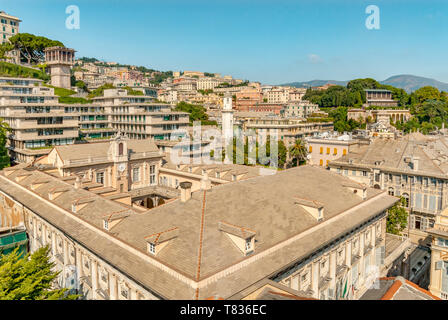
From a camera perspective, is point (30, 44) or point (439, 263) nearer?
point (439, 263)

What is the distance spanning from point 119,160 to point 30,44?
4257 inches

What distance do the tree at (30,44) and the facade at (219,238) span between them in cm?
11880

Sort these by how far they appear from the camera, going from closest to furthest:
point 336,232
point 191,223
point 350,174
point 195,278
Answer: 1. point 195,278
2. point 191,223
3. point 336,232
4. point 350,174

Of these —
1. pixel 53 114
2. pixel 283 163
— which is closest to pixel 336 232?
pixel 53 114

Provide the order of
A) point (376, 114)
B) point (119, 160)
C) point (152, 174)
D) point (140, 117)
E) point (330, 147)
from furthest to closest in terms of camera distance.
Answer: point (376, 114) → point (140, 117) → point (330, 147) → point (152, 174) → point (119, 160)

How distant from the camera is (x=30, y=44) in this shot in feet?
455

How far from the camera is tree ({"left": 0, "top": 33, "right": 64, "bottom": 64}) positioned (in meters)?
138

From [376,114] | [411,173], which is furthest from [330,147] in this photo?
[376,114]

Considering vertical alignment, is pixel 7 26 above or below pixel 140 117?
above

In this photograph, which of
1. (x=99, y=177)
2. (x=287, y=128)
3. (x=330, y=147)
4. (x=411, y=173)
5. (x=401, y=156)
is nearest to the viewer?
(x=411, y=173)

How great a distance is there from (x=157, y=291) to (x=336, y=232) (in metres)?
17.2

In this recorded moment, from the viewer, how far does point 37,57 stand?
146 meters

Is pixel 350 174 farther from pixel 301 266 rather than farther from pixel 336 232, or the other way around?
pixel 301 266

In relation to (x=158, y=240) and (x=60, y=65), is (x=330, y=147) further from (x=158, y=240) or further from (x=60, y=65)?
(x=60, y=65)
